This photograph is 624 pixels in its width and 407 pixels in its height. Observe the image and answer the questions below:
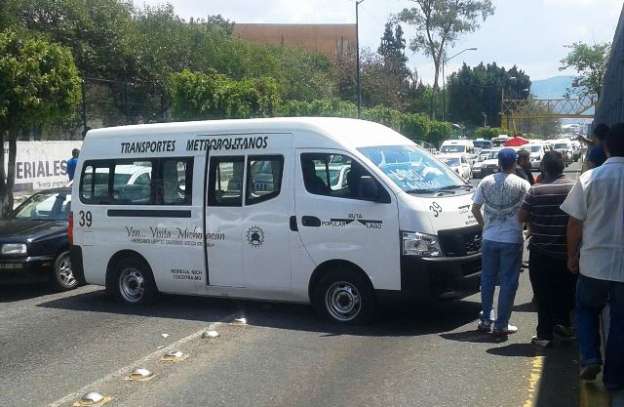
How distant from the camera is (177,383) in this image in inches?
281

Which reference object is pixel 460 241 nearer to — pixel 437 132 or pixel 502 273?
pixel 502 273

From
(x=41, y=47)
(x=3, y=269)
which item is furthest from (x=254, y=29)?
(x=3, y=269)

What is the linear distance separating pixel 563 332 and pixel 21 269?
24.1ft

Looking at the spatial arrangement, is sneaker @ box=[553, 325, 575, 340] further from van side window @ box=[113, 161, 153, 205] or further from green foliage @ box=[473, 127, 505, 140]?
green foliage @ box=[473, 127, 505, 140]

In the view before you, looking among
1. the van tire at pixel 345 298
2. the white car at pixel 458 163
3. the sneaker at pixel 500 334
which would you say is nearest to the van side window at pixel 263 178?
the van tire at pixel 345 298

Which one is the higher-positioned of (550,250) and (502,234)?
(502,234)

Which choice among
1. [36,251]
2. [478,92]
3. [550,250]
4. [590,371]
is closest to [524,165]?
[550,250]

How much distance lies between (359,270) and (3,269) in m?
5.46

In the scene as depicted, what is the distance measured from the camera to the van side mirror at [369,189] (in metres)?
8.69

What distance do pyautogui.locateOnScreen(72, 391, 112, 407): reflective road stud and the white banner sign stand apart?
79.5 feet

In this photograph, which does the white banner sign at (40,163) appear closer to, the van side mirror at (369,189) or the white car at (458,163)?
the white car at (458,163)

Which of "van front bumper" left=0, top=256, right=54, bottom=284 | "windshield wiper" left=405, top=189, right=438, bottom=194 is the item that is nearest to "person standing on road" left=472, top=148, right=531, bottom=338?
"windshield wiper" left=405, top=189, right=438, bottom=194

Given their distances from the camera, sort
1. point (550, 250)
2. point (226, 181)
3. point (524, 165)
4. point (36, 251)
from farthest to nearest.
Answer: point (524, 165) → point (36, 251) → point (226, 181) → point (550, 250)

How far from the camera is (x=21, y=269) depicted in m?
11.5
